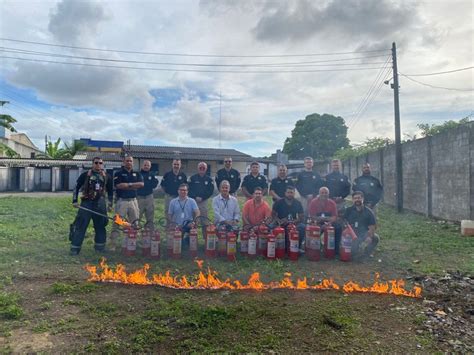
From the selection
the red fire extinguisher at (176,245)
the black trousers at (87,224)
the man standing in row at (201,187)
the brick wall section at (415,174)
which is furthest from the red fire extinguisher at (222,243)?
the brick wall section at (415,174)

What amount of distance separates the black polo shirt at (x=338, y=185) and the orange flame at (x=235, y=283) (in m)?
2.87

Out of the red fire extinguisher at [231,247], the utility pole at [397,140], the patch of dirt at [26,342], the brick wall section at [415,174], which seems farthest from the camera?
the utility pole at [397,140]

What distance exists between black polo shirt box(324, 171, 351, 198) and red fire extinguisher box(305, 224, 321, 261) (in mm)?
1838

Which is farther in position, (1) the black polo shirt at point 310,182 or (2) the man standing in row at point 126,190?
(1) the black polo shirt at point 310,182

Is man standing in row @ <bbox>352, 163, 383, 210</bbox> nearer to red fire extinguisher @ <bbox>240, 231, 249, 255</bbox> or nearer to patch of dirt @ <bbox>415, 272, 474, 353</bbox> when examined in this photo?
patch of dirt @ <bbox>415, 272, 474, 353</bbox>

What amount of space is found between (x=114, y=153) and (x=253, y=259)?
102 feet

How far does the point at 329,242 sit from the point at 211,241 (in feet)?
7.19

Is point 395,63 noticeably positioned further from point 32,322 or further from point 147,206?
point 32,322

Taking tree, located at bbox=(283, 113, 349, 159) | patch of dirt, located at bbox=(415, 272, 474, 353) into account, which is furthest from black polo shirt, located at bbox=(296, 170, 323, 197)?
tree, located at bbox=(283, 113, 349, 159)

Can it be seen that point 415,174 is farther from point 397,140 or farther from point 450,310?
point 450,310

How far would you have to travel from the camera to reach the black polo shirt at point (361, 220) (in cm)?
698

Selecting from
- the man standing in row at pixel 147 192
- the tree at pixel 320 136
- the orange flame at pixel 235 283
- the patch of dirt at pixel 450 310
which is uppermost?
the tree at pixel 320 136

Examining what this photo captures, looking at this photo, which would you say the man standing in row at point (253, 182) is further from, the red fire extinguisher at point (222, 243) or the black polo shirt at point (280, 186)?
the red fire extinguisher at point (222, 243)

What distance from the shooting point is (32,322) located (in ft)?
12.6
